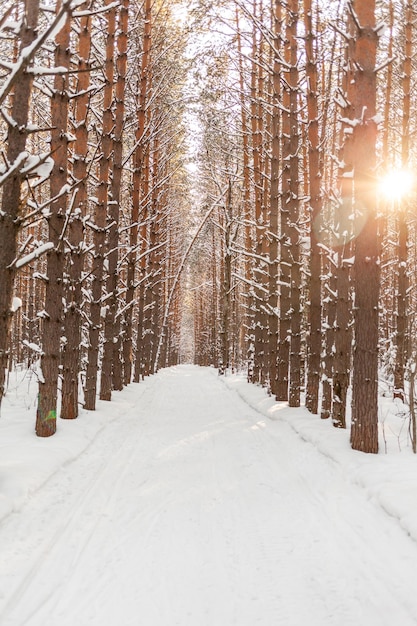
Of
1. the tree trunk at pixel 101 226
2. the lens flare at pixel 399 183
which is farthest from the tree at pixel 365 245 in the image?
the tree trunk at pixel 101 226

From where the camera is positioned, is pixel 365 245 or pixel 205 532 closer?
pixel 205 532

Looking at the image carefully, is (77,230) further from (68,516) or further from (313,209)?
(68,516)

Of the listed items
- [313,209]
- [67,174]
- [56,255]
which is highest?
[67,174]

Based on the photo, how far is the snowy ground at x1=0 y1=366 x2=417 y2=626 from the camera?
125 inches

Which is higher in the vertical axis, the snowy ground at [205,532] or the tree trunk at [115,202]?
the tree trunk at [115,202]

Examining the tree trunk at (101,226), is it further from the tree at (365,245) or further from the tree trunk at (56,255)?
the tree at (365,245)

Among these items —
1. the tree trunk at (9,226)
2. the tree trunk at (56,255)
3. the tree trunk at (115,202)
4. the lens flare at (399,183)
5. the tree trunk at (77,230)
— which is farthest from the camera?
the tree trunk at (115,202)

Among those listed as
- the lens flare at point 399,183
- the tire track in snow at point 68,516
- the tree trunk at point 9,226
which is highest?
the lens flare at point 399,183

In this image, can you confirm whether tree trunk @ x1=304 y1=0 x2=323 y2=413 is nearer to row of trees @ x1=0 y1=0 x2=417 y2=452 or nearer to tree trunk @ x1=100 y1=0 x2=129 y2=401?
row of trees @ x1=0 y1=0 x2=417 y2=452

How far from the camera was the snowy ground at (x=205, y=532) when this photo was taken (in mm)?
3172

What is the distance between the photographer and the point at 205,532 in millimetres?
4371

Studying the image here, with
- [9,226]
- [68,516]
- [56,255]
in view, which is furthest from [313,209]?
[68,516]

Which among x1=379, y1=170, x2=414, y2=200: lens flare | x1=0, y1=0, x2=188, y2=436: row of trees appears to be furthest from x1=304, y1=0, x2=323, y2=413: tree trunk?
x1=0, y1=0, x2=188, y2=436: row of trees

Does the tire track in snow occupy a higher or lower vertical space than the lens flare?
lower
